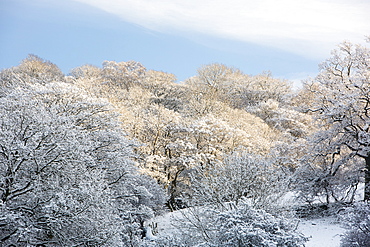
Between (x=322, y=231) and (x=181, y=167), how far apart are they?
11320mm

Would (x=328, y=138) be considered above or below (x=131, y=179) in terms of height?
above

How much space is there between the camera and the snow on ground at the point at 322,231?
13094mm

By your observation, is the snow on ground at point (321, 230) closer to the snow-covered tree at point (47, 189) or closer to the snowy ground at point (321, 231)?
the snowy ground at point (321, 231)

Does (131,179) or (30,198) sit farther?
(131,179)

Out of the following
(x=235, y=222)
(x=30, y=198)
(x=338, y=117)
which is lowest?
(x=30, y=198)

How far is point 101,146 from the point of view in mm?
15094

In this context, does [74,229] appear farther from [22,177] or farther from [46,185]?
[22,177]

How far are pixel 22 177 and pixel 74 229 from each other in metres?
2.58

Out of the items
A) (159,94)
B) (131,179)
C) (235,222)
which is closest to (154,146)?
(131,179)

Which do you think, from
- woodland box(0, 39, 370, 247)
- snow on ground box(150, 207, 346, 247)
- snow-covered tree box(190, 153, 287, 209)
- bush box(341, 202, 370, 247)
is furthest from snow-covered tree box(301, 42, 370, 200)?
bush box(341, 202, 370, 247)

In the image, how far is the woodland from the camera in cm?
939

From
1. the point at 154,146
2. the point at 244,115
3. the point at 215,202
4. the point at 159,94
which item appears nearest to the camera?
the point at 215,202

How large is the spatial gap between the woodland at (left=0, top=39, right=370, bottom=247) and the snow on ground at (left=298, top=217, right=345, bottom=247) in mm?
702

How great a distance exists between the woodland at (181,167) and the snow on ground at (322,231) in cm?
70
